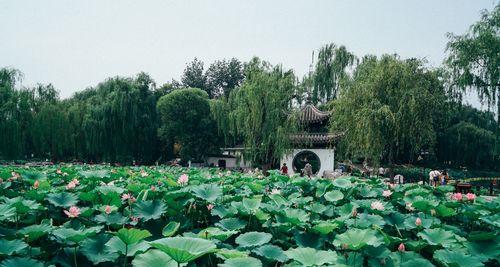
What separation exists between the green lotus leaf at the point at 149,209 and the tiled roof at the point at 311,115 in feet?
52.3

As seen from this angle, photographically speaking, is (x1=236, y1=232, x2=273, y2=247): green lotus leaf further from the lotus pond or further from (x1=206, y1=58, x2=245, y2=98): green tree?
(x1=206, y1=58, x2=245, y2=98): green tree

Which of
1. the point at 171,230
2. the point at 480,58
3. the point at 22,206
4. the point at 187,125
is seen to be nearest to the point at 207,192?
the point at 171,230

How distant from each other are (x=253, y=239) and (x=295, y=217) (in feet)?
1.62

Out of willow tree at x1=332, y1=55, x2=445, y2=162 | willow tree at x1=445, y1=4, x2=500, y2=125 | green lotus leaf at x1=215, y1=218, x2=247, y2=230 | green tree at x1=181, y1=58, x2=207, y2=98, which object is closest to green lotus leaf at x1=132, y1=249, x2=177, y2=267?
green lotus leaf at x1=215, y1=218, x2=247, y2=230

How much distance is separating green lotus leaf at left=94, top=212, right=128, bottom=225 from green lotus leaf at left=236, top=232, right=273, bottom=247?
86cm

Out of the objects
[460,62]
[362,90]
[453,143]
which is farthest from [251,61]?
→ [453,143]

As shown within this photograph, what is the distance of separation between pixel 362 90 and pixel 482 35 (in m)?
4.35

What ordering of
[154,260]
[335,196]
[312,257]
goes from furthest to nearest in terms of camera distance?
[335,196], [312,257], [154,260]

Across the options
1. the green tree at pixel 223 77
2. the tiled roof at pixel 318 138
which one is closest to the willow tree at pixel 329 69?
the tiled roof at pixel 318 138

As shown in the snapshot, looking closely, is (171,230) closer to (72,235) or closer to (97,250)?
(97,250)

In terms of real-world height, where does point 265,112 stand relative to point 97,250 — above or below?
above

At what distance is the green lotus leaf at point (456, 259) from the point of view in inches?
74.3

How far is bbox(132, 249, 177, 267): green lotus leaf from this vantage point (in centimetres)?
152

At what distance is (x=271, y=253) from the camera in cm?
199
